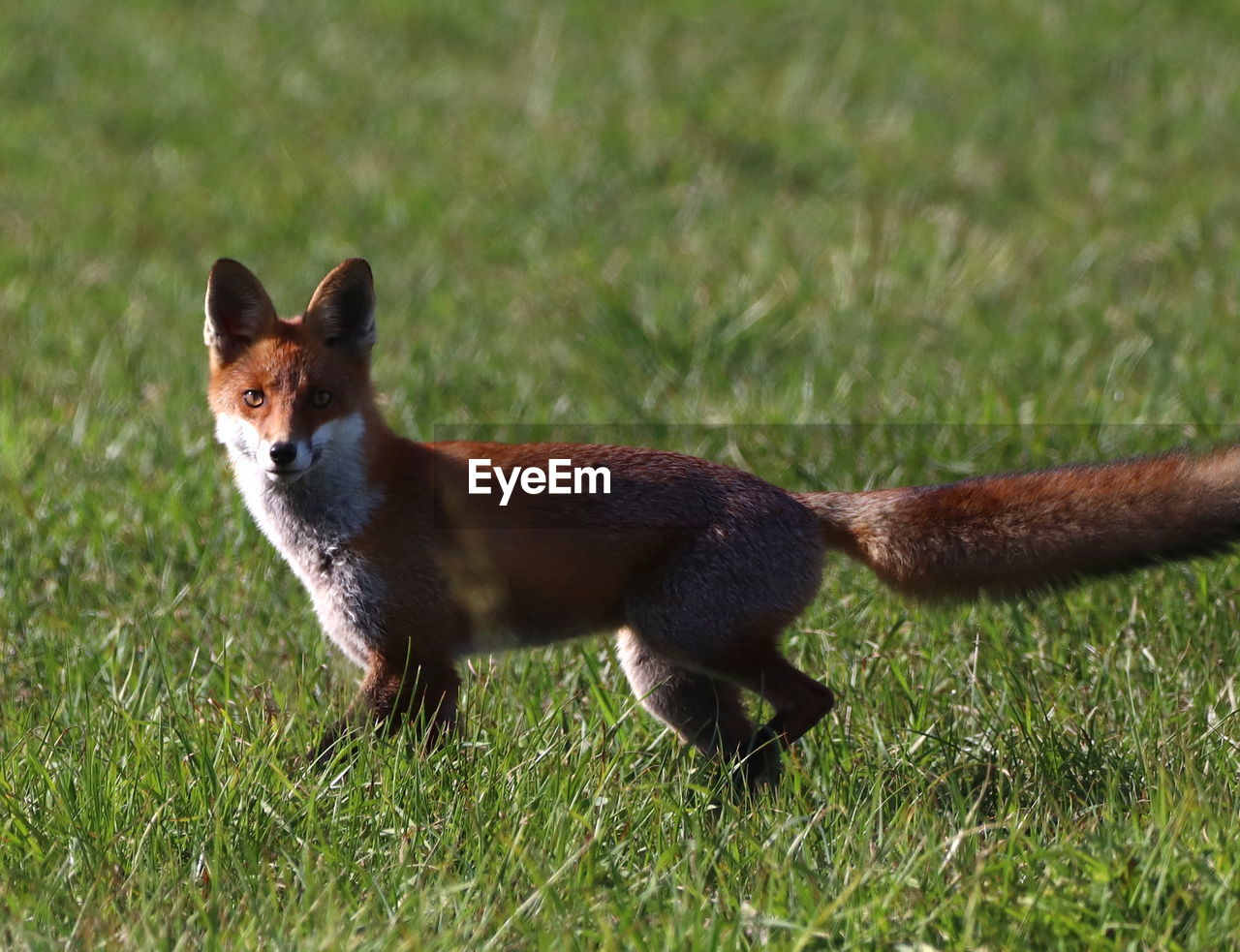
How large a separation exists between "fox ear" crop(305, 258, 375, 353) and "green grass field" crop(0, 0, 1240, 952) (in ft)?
3.14

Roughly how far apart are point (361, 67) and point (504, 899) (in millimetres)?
11585

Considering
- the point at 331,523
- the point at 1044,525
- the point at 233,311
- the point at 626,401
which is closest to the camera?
the point at 1044,525

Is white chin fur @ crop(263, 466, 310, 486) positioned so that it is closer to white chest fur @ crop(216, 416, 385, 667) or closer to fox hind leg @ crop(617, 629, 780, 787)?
white chest fur @ crop(216, 416, 385, 667)

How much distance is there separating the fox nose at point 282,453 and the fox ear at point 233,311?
1.69 feet

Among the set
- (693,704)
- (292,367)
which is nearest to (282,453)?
(292,367)

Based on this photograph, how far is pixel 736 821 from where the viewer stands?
380 centimetres

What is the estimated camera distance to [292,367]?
170 inches

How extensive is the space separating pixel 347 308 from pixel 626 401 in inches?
116

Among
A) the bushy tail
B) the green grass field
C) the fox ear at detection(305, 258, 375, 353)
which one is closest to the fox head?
the fox ear at detection(305, 258, 375, 353)

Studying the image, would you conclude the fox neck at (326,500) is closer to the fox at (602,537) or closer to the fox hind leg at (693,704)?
the fox at (602,537)

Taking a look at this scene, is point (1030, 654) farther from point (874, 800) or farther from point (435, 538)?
point (435, 538)

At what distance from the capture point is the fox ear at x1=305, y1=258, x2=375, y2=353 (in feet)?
14.3

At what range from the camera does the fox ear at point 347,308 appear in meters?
4.37

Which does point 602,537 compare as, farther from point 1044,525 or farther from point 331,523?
point 1044,525
